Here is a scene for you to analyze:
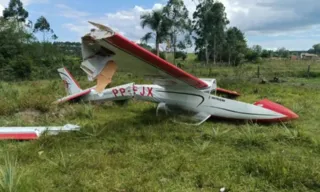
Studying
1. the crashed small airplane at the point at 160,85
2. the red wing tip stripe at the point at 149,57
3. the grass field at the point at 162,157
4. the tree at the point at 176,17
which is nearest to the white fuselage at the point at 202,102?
the crashed small airplane at the point at 160,85

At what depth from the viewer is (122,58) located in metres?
5.41

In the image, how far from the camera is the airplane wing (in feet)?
15.6

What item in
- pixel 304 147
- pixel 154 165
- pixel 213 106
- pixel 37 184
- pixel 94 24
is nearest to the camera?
pixel 37 184

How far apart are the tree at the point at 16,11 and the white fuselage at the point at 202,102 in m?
53.1

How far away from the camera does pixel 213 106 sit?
22.2 ft

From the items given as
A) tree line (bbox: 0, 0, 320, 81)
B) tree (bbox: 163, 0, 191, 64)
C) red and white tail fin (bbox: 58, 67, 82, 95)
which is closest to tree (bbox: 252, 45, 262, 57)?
tree line (bbox: 0, 0, 320, 81)

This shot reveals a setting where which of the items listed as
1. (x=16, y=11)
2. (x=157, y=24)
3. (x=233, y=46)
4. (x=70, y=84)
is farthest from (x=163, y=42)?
(x=16, y=11)

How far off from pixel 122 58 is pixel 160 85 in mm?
1973

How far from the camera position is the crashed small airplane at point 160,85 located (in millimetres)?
5114

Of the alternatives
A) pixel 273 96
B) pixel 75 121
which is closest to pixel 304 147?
pixel 75 121

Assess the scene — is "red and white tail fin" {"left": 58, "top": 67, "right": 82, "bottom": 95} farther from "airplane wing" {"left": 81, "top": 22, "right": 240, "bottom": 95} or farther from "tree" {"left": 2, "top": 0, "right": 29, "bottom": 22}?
"tree" {"left": 2, "top": 0, "right": 29, "bottom": 22}

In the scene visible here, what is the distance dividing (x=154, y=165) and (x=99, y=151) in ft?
3.59

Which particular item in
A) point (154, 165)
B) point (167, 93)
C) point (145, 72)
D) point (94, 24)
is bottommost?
point (154, 165)

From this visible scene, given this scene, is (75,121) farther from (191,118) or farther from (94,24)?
(94,24)
